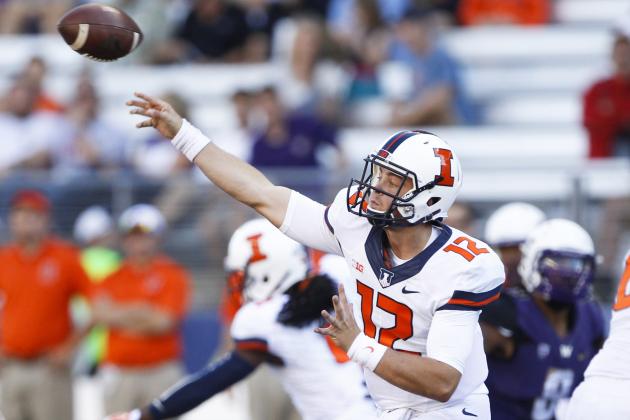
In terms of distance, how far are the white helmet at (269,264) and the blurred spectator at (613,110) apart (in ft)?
13.0

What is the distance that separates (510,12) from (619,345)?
7314mm

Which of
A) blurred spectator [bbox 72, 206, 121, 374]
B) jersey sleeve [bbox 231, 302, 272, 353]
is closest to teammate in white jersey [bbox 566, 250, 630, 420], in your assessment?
jersey sleeve [bbox 231, 302, 272, 353]

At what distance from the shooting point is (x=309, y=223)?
4758 mm

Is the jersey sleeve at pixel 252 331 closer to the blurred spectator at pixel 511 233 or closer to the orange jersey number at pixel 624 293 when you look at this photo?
the orange jersey number at pixel 624 293

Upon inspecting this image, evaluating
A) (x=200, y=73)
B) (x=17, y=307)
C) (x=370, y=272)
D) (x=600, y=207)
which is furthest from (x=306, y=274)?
(x=200, y=73)

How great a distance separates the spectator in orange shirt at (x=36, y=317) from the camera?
9.09 m

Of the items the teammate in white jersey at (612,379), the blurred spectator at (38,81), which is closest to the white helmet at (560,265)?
the teammate in white jersey at (612,379)

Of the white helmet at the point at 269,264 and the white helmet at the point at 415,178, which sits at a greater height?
the white helmet at the point at 415,178

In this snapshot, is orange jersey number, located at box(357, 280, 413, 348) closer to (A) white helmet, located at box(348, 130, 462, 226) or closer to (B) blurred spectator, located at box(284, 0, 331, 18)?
(A) white helmet, located at box(348, 130, 462, 226)

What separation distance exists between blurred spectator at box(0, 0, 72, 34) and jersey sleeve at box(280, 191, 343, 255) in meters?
9.08

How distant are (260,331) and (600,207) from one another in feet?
12.6

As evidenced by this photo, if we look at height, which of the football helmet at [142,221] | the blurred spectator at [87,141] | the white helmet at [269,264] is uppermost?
the white helmet at [269,264]

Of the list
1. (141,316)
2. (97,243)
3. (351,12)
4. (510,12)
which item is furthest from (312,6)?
(141,316)

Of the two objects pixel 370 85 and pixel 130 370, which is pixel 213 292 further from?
pixel 370 85
